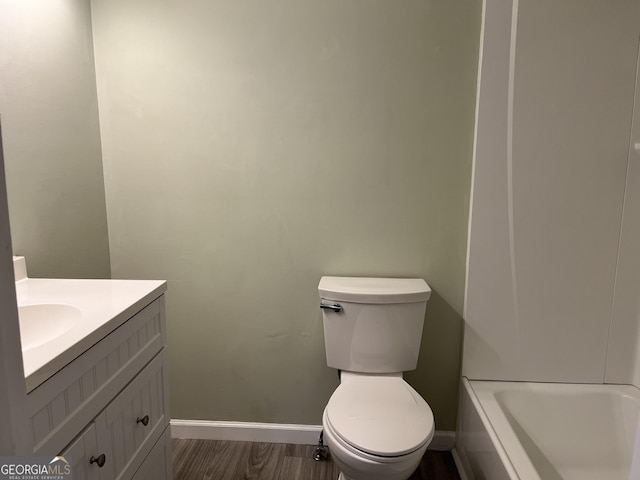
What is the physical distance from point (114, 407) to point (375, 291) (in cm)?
104

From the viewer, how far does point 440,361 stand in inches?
82.9

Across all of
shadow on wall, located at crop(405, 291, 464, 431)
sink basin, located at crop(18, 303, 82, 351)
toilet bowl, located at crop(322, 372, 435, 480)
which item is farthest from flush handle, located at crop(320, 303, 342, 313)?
sink basin, located at crop(18, 303, 82, 351)

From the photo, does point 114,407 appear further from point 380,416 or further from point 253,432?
point 253,432

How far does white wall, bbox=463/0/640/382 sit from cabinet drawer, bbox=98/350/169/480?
1293mm

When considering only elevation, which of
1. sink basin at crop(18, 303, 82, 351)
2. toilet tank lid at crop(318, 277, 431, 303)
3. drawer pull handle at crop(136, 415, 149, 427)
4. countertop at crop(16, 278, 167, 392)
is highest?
countertop at crop(16, 278, 167, 392)

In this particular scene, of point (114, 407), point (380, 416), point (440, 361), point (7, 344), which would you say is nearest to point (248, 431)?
point (380, 416)

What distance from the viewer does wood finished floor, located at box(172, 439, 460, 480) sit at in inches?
77.4

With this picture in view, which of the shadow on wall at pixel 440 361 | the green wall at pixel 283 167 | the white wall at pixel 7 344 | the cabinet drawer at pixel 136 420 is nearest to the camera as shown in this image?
the white wall at pixel 7 344

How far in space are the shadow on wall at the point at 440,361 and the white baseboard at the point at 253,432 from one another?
13 centimetres

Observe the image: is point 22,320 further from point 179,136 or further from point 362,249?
point 362,249

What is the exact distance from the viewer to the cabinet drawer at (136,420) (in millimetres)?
1188

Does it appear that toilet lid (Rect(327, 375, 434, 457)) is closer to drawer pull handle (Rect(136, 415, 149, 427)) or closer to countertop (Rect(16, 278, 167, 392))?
drawer pull handle (Rect(136, 415, 149, 427))

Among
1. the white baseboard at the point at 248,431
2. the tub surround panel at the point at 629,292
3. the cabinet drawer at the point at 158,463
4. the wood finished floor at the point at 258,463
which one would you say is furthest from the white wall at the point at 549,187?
the cabinet drawer at the point at 158,463

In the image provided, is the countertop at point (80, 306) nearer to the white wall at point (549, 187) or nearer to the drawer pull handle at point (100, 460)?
the drawer pull handle at point (100, 460)
